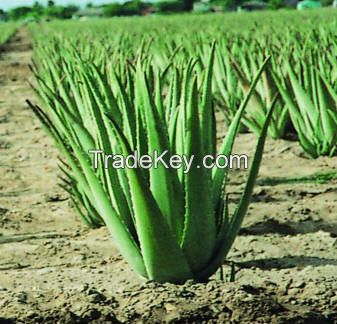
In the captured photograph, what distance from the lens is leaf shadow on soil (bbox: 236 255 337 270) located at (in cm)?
199

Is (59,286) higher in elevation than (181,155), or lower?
lower

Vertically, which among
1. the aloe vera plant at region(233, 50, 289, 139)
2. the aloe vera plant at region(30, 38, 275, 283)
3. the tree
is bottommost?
the tree

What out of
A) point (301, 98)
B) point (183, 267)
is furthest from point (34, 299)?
point (301, 98)

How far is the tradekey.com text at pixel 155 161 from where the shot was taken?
1.74 m

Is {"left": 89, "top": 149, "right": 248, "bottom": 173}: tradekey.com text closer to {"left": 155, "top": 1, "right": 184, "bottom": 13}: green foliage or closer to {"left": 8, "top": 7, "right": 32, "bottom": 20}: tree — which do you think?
{"left": 155, "top": 1, "right": 184, "bottom": 13}: green foliage

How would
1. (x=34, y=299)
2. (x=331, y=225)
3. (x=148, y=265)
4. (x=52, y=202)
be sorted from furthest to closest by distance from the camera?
(x=52, y=202) → (x=331, y=225) → (x=148, y=265) → (x=34, y=299)

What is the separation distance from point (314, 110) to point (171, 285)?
68.2 inches

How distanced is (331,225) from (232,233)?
591 millimetres

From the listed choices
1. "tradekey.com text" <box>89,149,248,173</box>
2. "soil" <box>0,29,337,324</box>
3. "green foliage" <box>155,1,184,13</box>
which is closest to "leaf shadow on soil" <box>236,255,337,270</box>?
"soil" <box>0,29,337,324</box>

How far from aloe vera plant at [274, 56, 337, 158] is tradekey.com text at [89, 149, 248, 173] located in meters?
1.31

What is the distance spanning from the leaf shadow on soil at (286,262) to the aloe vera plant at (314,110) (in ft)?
3.98

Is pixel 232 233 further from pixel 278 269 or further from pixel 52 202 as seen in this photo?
pixel 52 202

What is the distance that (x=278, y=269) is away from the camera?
197 cm

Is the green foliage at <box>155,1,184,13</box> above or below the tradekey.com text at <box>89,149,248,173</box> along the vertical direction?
below
